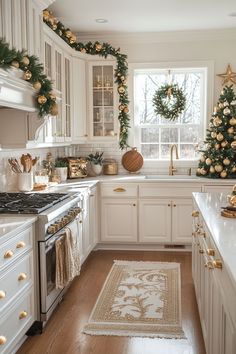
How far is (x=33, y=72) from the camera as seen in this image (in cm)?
309

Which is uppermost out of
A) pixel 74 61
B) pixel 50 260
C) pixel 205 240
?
pixel 74 61

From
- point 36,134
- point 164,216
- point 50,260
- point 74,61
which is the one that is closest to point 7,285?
point 50,260

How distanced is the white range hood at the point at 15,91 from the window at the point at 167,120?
8.98 ft

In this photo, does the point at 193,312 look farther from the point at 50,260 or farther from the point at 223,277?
the point at 223,277

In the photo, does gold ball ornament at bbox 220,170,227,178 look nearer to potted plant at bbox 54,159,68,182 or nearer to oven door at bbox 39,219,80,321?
potted plant at bbox 54,159,68,182

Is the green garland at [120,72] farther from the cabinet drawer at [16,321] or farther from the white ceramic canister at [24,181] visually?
the cabinet drawer at [16,321]

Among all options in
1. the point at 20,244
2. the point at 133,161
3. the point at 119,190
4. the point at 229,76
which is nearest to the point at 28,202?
the point at 20,244

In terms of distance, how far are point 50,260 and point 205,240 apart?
124 centimetres

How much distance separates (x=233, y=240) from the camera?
192cm

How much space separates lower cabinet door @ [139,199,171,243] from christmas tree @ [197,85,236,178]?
74 cm

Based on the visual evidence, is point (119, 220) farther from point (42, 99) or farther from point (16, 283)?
point (16, 283)

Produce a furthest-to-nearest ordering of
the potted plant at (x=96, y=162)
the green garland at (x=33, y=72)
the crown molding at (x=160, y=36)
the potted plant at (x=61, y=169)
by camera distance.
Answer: the potted plant at (x=96, y=162) → the crown molding at (x=160, y=36) → the potted plant at (x=61, y=169) → the green garland at (x=33, y=72)

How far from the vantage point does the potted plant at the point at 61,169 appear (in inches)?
191

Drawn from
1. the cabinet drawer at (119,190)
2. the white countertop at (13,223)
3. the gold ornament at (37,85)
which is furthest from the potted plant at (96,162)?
the white countertop at (13,223)
